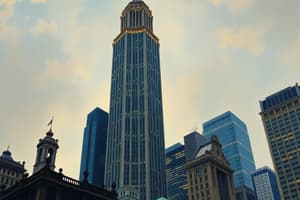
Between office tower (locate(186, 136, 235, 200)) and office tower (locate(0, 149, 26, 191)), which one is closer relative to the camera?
office tower (locate(0, 149, 26, 191))

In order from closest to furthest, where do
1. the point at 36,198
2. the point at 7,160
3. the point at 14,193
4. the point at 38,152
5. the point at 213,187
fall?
the point at 36,198, the point at 14,193, the point at 38,152, the point at 7,160, the point at 213,187

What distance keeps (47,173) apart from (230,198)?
430 feet

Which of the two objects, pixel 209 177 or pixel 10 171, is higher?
pixel 209 177

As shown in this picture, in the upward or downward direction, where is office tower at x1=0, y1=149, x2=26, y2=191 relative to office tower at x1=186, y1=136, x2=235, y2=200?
downward

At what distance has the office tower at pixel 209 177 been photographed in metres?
155

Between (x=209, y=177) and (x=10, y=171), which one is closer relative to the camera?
(x=10, y=171)

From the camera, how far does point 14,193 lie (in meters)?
50.5

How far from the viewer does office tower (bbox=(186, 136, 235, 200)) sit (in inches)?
6107

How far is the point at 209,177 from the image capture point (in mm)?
157375

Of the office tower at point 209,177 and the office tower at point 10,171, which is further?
the office tower at point 209,177

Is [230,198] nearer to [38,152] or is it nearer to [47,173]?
[38,152]

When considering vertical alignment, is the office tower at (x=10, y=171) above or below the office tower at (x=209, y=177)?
below

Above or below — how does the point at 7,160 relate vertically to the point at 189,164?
below

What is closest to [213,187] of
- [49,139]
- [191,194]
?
[191,194]
